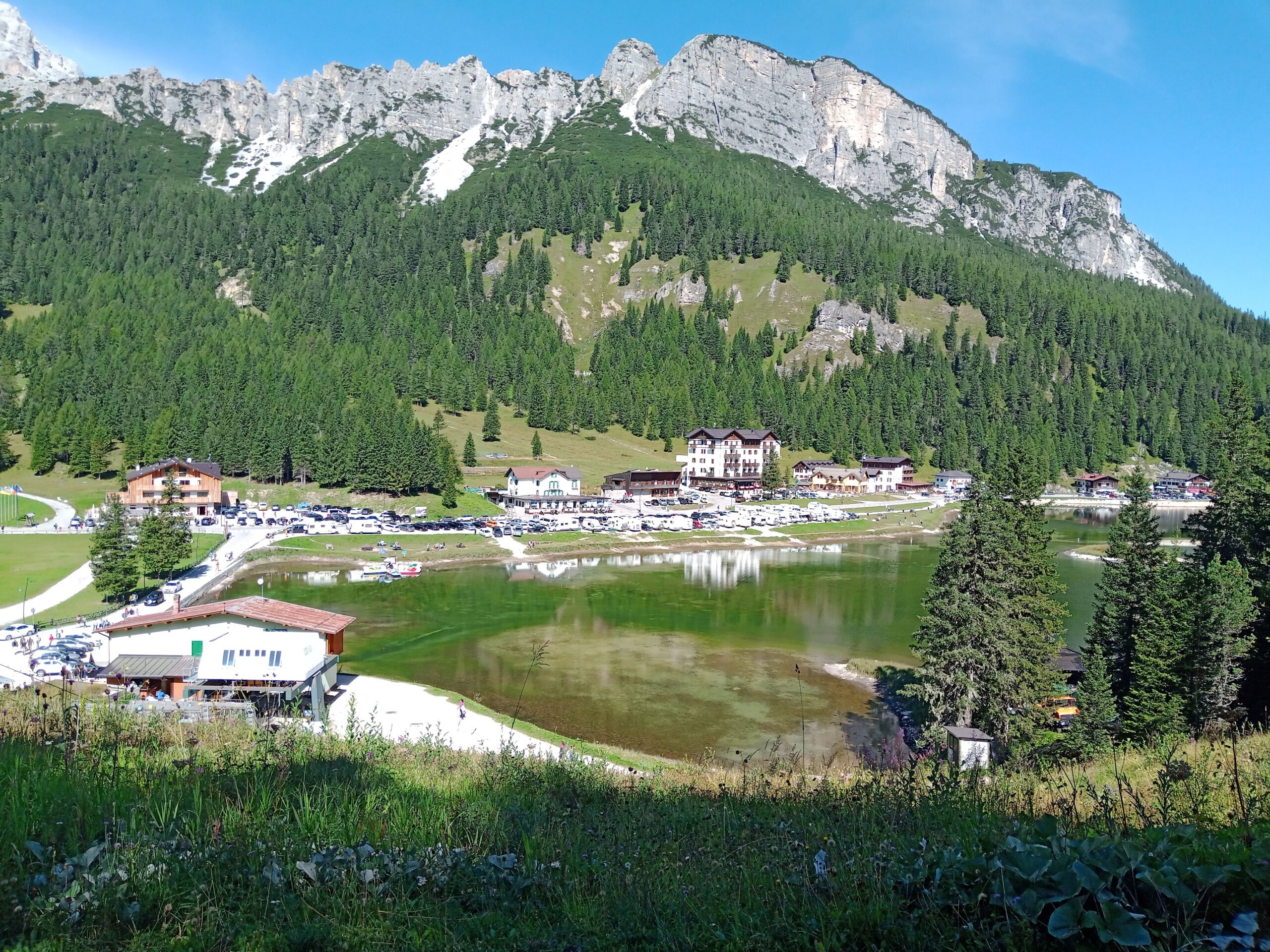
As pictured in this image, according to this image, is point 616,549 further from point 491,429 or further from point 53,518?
point 53,518

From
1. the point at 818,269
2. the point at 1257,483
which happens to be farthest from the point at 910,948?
the point at 818,269

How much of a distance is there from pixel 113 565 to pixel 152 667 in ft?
66.1

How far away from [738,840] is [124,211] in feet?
774

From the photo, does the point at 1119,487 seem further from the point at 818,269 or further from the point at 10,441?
the point at 10,441

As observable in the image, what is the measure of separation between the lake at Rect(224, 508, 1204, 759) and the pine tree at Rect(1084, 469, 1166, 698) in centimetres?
837

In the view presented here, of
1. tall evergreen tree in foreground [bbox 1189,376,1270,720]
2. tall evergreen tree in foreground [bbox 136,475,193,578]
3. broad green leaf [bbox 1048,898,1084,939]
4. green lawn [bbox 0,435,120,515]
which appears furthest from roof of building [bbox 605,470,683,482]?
broad green leaf [bbox 1048,898,1084,939]

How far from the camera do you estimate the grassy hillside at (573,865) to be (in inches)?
120

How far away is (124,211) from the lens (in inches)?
7392

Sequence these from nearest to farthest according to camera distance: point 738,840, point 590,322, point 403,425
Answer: point 738,840 → point 403,425 → point 590,322

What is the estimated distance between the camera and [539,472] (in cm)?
9081

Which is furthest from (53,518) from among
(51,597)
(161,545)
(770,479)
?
(770,479)

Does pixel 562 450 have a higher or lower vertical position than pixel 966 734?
higher

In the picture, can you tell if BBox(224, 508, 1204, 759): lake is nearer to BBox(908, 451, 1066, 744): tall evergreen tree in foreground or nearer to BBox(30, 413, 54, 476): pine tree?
BBox(908, 451, 1066, 744): tall evergreen tree in foreground

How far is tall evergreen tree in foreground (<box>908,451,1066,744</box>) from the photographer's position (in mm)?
23266
